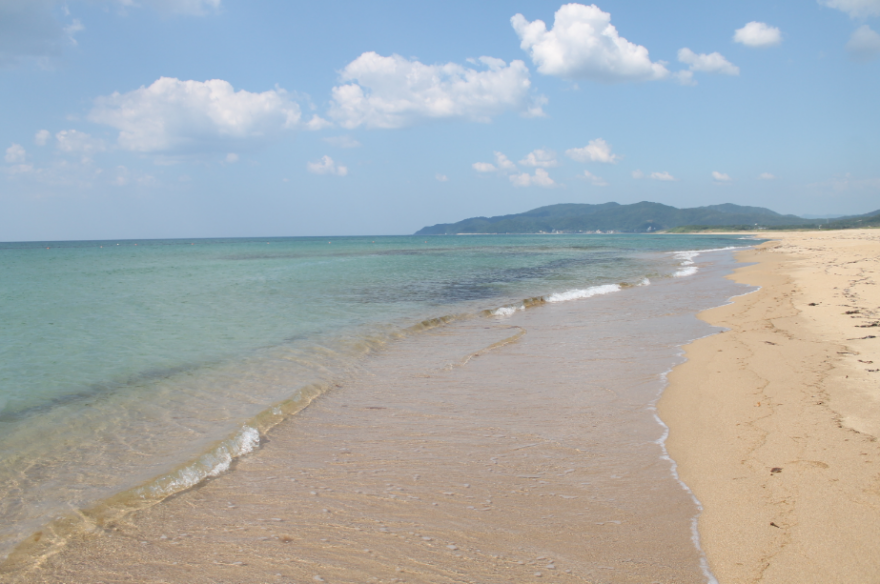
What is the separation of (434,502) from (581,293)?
1599cm

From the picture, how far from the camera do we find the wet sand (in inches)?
125

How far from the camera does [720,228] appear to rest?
17150cm

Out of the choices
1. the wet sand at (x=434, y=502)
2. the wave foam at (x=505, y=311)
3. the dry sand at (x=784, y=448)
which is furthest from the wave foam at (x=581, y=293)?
the wet sand at (x=434, y=502)

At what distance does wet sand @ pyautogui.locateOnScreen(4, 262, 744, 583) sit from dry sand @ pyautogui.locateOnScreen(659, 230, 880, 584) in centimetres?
29

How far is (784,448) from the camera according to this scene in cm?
464

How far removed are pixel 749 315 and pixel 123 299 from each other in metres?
20.1

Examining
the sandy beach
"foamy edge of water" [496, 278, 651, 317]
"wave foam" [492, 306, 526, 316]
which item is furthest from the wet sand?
"foamy edge of water" [496, 278, 651, 317]

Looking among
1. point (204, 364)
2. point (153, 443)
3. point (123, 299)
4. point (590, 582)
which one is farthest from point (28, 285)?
point (590, 582)

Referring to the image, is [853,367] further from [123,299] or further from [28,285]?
[28,285]

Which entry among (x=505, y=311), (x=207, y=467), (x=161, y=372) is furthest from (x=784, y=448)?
(x=505, y=311)

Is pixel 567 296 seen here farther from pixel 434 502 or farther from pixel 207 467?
pixel 207 467

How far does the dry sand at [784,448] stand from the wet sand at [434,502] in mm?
293

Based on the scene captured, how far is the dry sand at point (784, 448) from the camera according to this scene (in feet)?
10.2

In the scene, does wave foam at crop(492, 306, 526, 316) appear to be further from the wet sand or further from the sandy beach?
the wet sand
